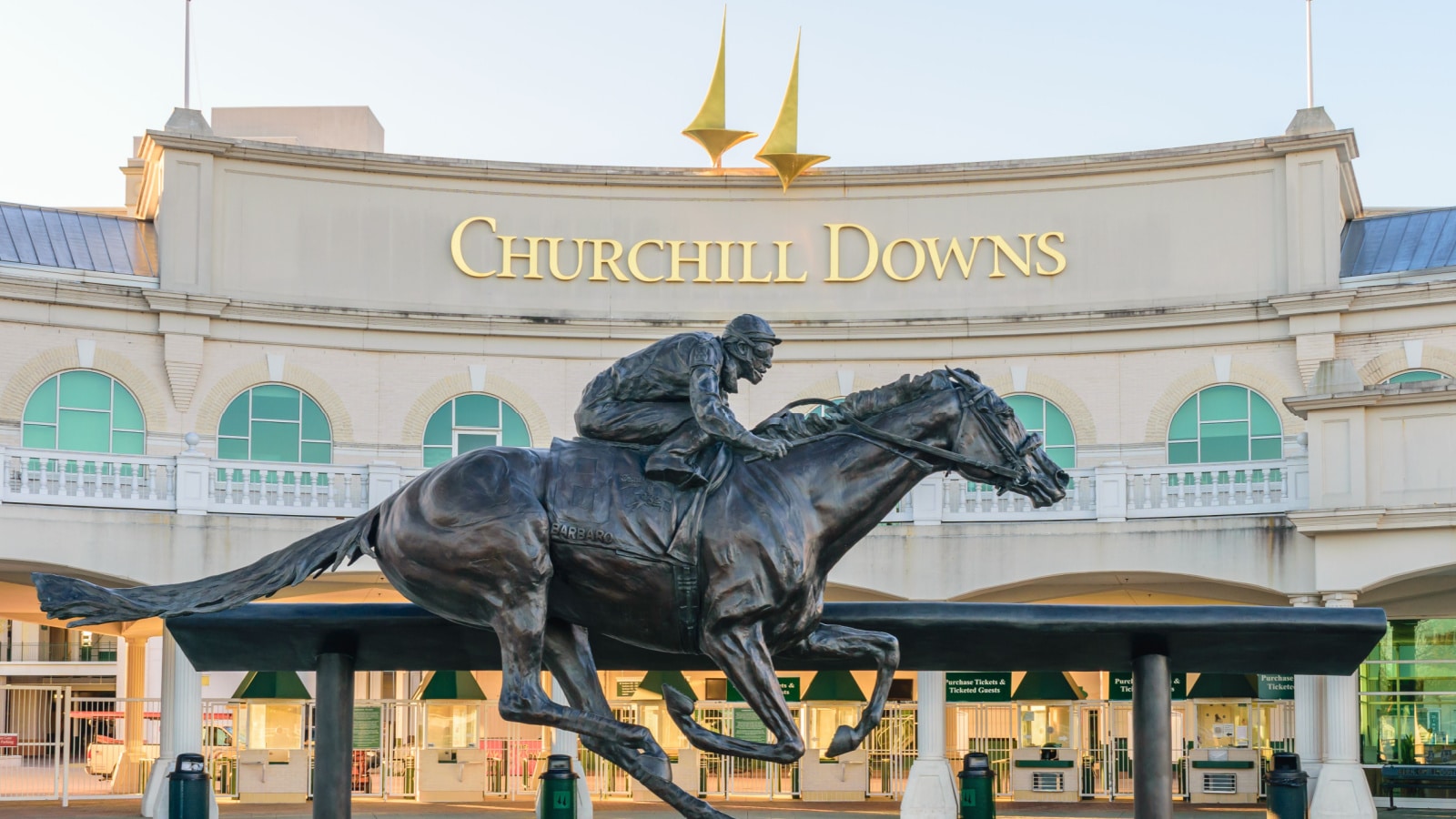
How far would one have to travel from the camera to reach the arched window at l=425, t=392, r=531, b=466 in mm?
32906

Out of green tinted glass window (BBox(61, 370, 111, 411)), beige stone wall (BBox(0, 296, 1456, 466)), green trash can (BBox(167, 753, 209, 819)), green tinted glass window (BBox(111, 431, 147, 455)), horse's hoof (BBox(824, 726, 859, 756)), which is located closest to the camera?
horse's hoof (BBox(824, 726, 859, 756))

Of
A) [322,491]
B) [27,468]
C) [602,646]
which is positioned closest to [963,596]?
[322,491]

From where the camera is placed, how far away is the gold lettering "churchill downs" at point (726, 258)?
110ft

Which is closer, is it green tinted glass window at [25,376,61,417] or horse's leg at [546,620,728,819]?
horse's leg at [546,620,728,819]

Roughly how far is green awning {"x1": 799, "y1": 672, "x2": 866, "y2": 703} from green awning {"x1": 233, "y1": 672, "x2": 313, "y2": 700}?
8.35 m

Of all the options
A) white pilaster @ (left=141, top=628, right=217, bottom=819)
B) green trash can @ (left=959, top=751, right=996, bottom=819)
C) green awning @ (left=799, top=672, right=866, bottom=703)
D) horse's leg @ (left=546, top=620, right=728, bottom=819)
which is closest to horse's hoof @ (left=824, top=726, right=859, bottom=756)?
horse's leg @ (left=546, top=620, right=728, bottom=819)

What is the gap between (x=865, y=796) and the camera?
31.6 m

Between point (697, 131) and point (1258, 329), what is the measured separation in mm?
10879

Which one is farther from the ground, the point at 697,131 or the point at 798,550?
the point at 697,131

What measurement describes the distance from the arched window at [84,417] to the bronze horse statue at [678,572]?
2519 centimetres

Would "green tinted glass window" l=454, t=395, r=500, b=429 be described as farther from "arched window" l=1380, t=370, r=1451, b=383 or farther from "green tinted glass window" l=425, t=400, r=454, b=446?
"arched window" l=1380, t=370, r=1451, b=383

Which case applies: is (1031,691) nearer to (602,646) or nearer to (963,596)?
(963,596)

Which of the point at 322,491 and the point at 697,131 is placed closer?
the point at 322,491

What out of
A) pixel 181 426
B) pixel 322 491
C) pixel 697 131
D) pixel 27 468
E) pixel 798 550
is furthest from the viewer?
pixel 697 131
